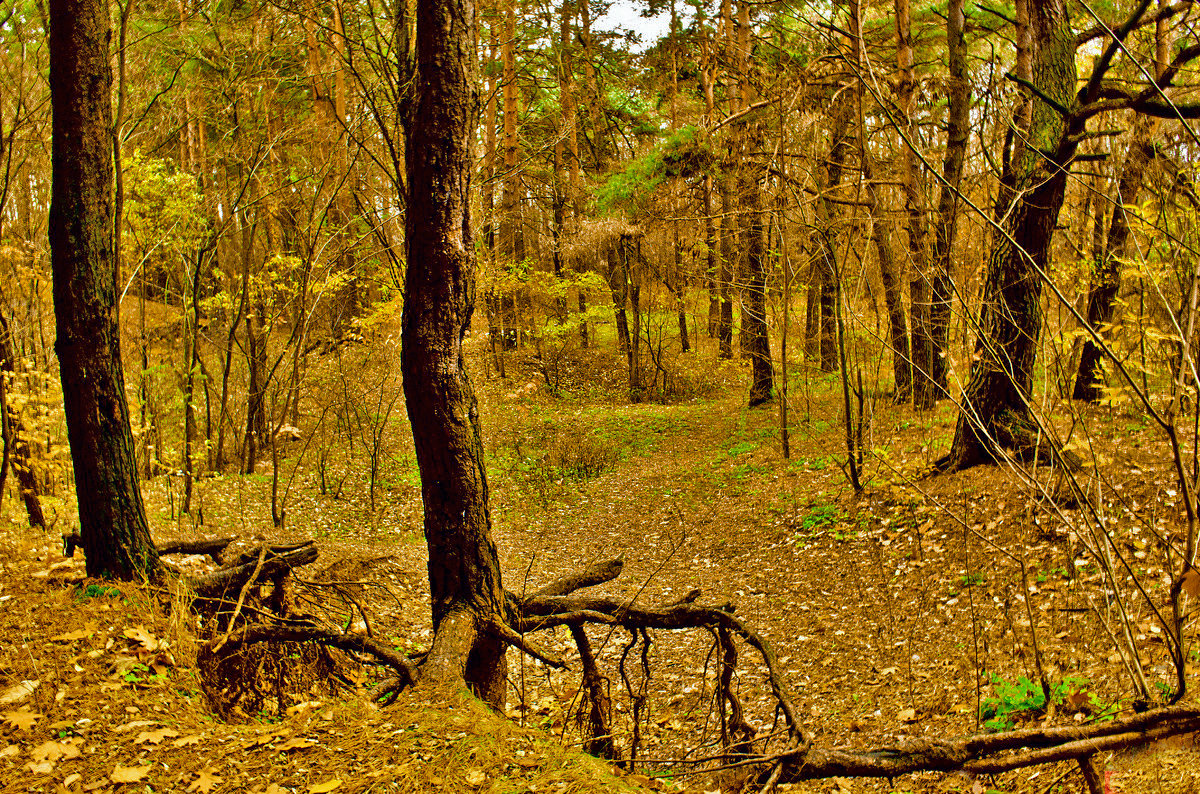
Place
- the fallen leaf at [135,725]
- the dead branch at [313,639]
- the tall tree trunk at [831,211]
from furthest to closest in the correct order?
1. the tall tree trunk at [831,211]
2. the dead branch at [313,639]
3. the fallen leaf at [135,725]

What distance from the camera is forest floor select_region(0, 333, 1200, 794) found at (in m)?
2.67

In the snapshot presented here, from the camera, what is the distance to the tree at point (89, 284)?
13.2 ft

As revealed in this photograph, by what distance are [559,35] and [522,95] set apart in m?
2.17

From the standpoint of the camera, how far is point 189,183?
10.7 metres

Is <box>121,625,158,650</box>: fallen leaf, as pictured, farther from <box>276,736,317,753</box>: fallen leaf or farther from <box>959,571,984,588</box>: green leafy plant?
<box>959,571,984,588</box>: green leafy plant

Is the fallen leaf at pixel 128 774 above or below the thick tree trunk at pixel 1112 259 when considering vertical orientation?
below

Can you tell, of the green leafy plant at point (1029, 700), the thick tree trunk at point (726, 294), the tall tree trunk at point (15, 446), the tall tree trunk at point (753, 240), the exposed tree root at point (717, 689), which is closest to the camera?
the exposed tree root at point (717, 689)

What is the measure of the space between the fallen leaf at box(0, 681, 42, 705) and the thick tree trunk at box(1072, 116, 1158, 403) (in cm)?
720

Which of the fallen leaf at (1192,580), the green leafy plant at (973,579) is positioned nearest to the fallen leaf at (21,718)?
the fallen leaf at (1192,580)

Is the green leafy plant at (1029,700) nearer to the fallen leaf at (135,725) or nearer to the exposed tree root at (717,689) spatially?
the exposed tree root at (717,689)

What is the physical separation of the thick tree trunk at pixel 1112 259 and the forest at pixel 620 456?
0.13 m

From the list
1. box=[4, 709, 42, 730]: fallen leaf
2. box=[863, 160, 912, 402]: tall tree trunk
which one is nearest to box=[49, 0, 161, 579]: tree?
box=[4, 709, 42, 730]: fallen leaf

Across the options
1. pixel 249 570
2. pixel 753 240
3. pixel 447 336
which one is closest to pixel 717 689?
pixel 447 336

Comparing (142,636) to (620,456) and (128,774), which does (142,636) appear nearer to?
(128,774)
